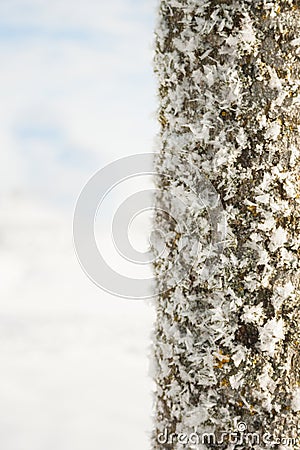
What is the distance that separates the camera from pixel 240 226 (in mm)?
A: 1598

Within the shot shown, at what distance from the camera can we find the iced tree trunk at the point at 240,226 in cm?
158

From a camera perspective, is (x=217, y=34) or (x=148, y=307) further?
(x=148, y=307)

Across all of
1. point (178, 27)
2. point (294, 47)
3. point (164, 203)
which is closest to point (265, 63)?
point (294, 47)

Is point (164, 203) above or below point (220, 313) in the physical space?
above

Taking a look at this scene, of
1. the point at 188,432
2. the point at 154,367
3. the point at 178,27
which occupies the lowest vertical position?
the point at 188,432

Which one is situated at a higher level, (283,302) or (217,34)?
(217,34)

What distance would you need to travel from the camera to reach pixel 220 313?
1.59 metres

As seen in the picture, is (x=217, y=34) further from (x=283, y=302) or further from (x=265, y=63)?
(x=283, y=302)

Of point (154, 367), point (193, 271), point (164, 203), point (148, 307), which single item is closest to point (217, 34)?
point (164, 203)

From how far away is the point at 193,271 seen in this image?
1630 mm

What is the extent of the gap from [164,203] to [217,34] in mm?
434

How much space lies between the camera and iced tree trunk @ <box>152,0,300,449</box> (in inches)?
62.2

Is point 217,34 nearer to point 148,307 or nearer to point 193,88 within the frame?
point 193,88

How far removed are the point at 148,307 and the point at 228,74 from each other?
0.63m
